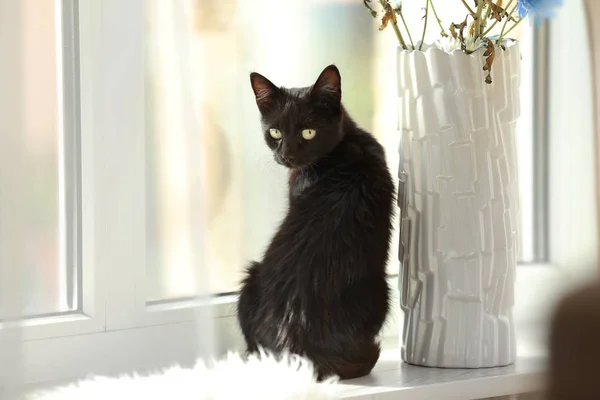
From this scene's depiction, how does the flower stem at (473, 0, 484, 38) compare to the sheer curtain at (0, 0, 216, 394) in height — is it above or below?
above

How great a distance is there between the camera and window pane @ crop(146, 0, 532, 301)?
120 cm

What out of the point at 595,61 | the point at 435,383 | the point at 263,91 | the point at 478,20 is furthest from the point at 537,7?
the point at 435,383

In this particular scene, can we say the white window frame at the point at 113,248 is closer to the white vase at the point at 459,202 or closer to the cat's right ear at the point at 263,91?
the cat's right ear at the point at 263,91

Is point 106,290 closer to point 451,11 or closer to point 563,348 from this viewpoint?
point 451,11

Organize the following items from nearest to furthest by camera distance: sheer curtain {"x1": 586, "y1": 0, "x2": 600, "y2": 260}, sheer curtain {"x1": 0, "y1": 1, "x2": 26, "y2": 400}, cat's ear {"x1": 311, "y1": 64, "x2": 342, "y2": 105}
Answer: sheer curtain {"x1": 0, "y1": 1, "x2": 26, "y2": 400}, cat's ear {"x1": 311, "y1": 64, "x2": 342, "y2": 105}, sheer curtain {"x1": 586, "y1": 0, "x2": 600, "y2": 260}

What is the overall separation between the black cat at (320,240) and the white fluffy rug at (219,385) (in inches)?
A: 2.0

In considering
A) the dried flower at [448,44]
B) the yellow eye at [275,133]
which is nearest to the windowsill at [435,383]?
the yellow eye at [275,133]

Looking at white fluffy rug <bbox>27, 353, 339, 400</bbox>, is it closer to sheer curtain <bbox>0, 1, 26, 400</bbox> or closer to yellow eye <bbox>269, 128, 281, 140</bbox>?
sheer curtain <bbox>0, 1, 26, 400</bbox>

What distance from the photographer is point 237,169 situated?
1337 millimetres

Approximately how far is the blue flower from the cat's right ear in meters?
0.44

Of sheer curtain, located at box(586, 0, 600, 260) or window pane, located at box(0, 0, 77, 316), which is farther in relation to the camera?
sheer curtain, located at box(586, 0, 600, 260)

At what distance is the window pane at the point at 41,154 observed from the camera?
1059 mm

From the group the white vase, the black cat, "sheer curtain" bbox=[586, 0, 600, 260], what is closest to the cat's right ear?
the black cat

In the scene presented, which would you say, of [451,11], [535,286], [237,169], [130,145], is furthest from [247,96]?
[535,286]
